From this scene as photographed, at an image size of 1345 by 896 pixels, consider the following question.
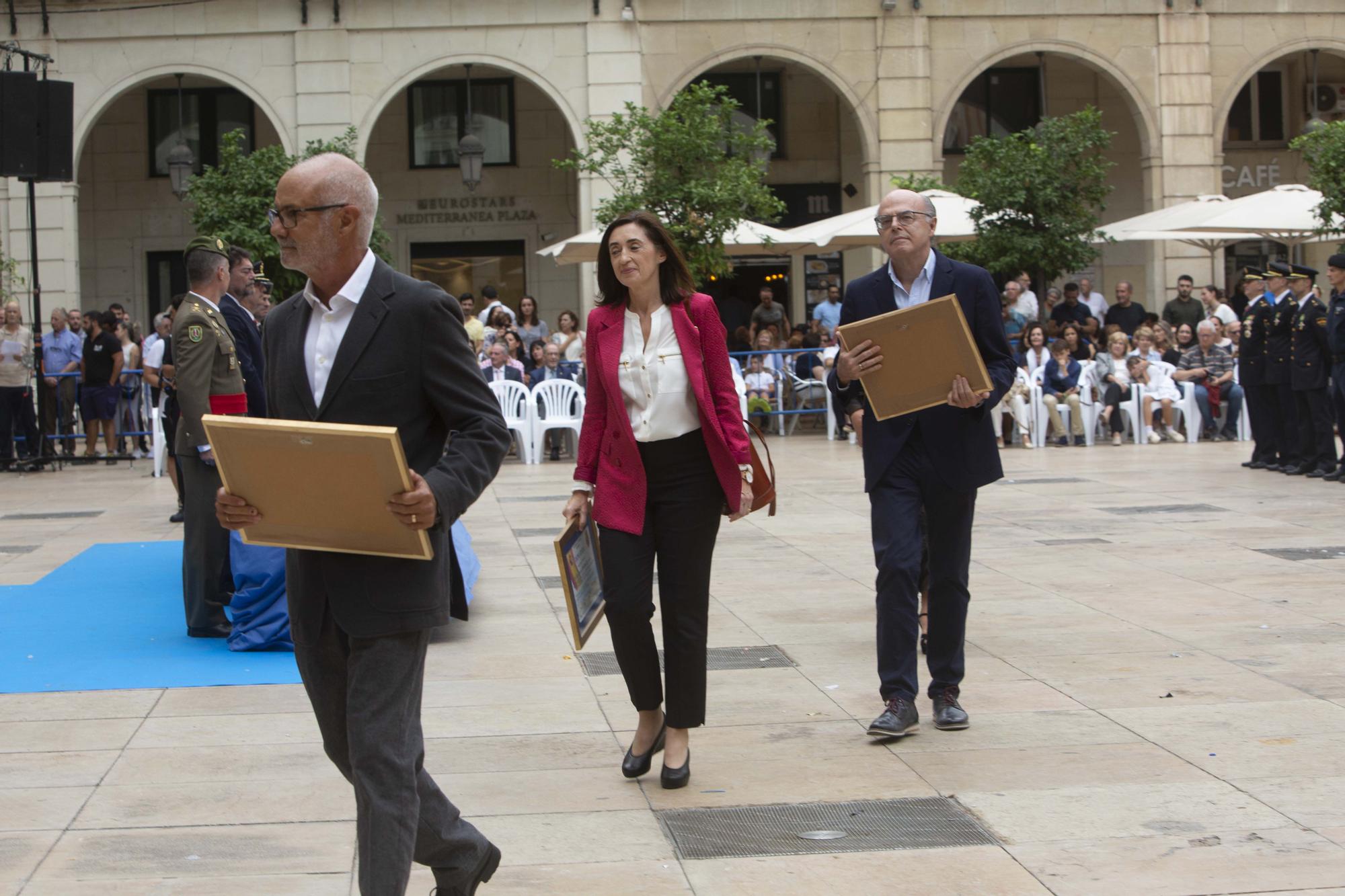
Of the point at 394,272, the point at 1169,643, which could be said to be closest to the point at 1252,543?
the point at 1169,643

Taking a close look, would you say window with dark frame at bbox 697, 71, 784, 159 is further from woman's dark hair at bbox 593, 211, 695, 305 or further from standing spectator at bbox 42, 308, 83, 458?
woman's dark hair at bbox 593, 211, 695, 305

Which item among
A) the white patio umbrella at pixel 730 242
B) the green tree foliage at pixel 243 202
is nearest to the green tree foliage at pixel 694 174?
the white patio umbrella at pixel 730 242

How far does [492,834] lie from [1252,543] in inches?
282

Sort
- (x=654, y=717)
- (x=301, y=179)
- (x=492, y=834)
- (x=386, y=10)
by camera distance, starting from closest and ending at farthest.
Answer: (x=301, y=179)
(x=492, y=834)
(x=654, y=717)
(x=386, y=10)

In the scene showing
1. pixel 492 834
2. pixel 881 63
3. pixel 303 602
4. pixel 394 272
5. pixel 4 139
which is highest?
pixel 881 63

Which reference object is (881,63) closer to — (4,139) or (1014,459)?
(1014,459)

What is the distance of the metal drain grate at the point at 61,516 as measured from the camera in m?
13.5

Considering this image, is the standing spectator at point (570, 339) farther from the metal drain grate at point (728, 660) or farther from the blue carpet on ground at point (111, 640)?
the metal drain grate at point (728, 660)

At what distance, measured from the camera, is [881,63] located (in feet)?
82.2

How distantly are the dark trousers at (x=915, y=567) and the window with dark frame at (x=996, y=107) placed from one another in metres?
23.9

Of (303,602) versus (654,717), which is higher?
(303,602)

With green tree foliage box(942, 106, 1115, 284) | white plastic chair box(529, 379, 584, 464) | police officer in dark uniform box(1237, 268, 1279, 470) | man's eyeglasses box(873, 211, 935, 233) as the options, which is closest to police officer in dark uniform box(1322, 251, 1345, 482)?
police officer in dark uniform box(1237, 268, 1279, 470)

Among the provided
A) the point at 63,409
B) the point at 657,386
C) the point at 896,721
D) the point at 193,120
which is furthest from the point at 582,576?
the point at 193,120

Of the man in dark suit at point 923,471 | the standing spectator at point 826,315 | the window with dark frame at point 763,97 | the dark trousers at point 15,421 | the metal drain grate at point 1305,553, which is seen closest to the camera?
the man in dark suit at point 923,471
